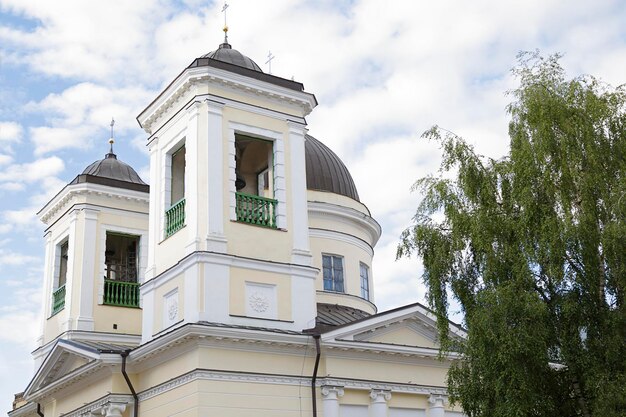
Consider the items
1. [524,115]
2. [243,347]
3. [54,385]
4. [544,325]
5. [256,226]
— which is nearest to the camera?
[544,325]

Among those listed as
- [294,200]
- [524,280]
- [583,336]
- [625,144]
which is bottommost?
[583,336]

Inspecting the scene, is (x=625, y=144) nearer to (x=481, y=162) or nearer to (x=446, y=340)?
(x=481, y=162)

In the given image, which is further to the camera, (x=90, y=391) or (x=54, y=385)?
(x=54, y=385)

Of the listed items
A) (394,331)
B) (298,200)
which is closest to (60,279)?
(298,200)

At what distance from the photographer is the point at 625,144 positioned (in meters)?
12.9

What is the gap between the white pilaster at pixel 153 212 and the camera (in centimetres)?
1900

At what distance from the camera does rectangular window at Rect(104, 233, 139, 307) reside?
2364 centimetres

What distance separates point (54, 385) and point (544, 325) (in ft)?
42.7

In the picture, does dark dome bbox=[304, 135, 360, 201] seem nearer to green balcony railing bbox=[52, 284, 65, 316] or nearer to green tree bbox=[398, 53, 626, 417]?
green balcony railing bbox=[52, 284, 65, 316]

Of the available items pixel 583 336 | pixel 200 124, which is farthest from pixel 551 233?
pixel 200 124

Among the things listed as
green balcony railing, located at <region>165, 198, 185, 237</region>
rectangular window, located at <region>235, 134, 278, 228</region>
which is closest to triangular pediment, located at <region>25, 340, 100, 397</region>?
green balcony railing, located at <region>165, 198, 185, 237</region>

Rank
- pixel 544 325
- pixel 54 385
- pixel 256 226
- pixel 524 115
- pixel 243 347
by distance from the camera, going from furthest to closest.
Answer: pixel 54 385, pixel 256 226, pixel 243 347, pixel 524 115, pixel 544 325

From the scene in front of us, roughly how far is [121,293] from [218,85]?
316 inches

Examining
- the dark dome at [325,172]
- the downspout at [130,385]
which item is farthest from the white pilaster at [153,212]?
the dark dome at [325,172]
